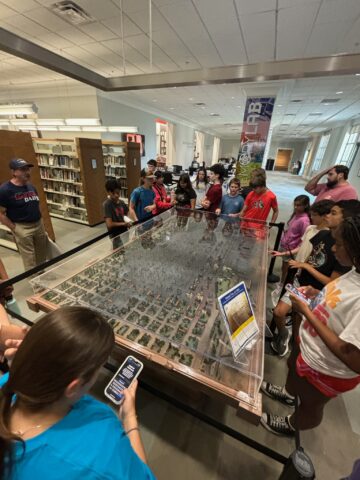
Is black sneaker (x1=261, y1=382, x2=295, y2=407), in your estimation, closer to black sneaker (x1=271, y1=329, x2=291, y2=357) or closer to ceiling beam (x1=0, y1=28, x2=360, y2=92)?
black sneaker (x1=271, y1=329, x2=291, y2=357)

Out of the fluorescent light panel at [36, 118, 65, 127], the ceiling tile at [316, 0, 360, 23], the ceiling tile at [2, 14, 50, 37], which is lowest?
the fluorescent light panel at [36, 118, 65, 127]

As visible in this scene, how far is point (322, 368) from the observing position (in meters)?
Answer: 1.03

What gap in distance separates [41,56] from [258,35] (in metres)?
3.41

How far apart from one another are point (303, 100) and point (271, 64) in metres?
7.18

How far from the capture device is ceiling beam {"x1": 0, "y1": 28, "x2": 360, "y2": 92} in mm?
1305

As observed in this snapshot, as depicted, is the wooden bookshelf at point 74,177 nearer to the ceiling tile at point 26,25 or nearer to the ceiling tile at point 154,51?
the ceiling tile at point 26,25

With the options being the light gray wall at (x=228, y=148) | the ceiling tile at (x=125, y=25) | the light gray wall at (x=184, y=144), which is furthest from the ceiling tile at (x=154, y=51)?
the light gray wall at (x=228, y=148)

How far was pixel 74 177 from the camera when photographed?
16.8ft

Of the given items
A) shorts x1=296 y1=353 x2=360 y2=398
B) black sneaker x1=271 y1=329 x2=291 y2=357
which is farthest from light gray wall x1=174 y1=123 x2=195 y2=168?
shorts x1=296 y1=353 x2=360 y2=398

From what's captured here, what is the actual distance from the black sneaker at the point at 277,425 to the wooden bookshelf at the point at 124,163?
5.53 metres

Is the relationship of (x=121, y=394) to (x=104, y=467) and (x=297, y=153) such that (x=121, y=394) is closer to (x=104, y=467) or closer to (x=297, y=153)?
(x=104, y=467)

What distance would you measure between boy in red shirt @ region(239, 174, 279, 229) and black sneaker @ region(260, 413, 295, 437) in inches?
81.0

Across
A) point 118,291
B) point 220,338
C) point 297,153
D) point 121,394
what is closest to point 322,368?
point 220,338

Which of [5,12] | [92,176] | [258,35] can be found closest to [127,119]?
[92,176]
